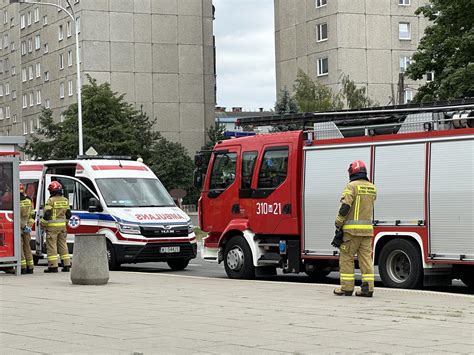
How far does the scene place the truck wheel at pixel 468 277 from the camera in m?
16.9

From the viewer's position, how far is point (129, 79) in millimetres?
84062

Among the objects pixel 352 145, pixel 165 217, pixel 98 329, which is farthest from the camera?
pixel 165 217

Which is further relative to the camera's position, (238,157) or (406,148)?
(238,157)

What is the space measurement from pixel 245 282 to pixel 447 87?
20630 mm

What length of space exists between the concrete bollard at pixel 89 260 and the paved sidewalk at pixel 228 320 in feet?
0.91

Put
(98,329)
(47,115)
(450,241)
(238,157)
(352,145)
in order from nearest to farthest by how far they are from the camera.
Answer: (98,329)
(450,241)
(352,145)
(238,157)
(47,115)

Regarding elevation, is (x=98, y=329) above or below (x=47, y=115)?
below

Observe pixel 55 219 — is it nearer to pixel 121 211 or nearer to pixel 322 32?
pixel 121 211

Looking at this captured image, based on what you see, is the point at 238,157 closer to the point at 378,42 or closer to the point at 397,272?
the point at 397,272

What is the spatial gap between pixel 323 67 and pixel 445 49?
120ft

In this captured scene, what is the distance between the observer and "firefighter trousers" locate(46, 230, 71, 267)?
2144 cm

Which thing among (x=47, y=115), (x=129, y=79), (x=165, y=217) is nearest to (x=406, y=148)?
(x=165, y=217)

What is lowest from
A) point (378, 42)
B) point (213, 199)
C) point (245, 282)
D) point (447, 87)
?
point (245, 282)

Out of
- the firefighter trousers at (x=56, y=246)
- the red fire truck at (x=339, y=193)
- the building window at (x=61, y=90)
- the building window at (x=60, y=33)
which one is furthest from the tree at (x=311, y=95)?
the red fire truck at (x=339, y=193)
